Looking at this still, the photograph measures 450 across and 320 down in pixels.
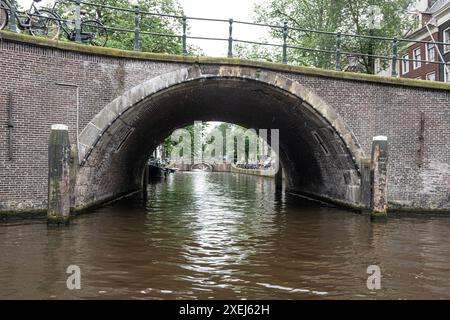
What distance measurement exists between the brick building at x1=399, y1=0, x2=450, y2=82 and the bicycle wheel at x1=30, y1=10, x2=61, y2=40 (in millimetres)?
20771

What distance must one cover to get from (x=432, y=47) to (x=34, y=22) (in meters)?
26.1

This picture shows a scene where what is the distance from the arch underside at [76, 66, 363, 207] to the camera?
13211 mm

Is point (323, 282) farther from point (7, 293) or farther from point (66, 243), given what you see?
point (66, 243)

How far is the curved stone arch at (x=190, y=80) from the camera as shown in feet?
41.1

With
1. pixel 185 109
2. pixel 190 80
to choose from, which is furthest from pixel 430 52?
pixel 190 80

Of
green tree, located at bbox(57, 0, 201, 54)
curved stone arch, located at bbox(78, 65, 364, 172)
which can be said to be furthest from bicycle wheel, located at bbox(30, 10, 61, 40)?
green tree, located at bbox(57, 0, 201, 54)

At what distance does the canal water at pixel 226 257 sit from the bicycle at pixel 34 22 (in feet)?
16.0

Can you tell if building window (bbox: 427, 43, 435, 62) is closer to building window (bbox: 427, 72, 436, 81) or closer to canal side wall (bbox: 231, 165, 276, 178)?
building window (bbox: 427, 72, 436, 81)

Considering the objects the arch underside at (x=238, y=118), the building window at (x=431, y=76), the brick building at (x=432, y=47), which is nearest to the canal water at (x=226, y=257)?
the arch underside at (x=238, y=118)

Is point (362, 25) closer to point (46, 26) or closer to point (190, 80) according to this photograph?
point (190, 80)

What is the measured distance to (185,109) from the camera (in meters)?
18.0

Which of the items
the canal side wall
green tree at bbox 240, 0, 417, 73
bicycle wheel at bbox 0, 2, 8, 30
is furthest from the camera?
the canal side wall

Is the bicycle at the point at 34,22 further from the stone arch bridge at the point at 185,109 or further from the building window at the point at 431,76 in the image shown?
the building window at the point at 431,76
